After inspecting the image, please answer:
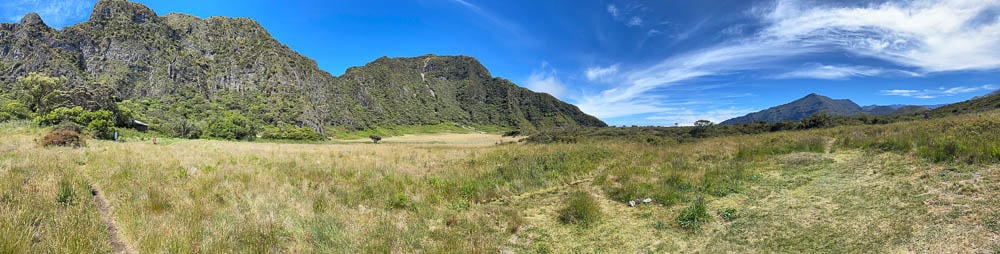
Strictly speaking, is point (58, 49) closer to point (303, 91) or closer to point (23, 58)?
point (23, 58)

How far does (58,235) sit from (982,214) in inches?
477

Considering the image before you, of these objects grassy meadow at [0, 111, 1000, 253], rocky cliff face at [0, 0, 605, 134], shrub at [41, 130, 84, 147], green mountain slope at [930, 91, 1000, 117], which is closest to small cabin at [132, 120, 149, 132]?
shrub at [41, 130, 84, 147]

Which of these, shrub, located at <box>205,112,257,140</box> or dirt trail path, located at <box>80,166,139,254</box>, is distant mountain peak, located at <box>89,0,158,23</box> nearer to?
shrub, located at <box>205,112,257,140</box>

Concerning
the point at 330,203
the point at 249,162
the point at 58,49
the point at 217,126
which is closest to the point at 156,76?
the point at 58,49

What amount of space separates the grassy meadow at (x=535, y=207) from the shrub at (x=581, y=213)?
0.04 metres

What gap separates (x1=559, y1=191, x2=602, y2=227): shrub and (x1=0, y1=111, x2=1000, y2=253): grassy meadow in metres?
0.04

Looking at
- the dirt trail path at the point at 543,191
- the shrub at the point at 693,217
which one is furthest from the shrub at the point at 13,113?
the shrub at the point at 693,217

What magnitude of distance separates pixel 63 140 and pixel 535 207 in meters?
23.0

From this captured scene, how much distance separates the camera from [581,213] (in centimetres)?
762

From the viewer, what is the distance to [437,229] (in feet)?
22.6

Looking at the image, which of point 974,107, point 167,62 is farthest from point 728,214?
point 167,62

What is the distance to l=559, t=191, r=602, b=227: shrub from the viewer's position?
742 cm

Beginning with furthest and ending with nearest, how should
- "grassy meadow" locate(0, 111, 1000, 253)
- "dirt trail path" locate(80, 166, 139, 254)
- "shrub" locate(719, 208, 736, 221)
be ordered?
"shrub" locate(719, 208, 736, 221)
"grassy meadow" locate(0, 111, 1000, 253)
"dirt trail path" locate(80, 166, 139, 254)

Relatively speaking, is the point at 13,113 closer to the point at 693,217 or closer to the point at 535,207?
the point at 535,207
